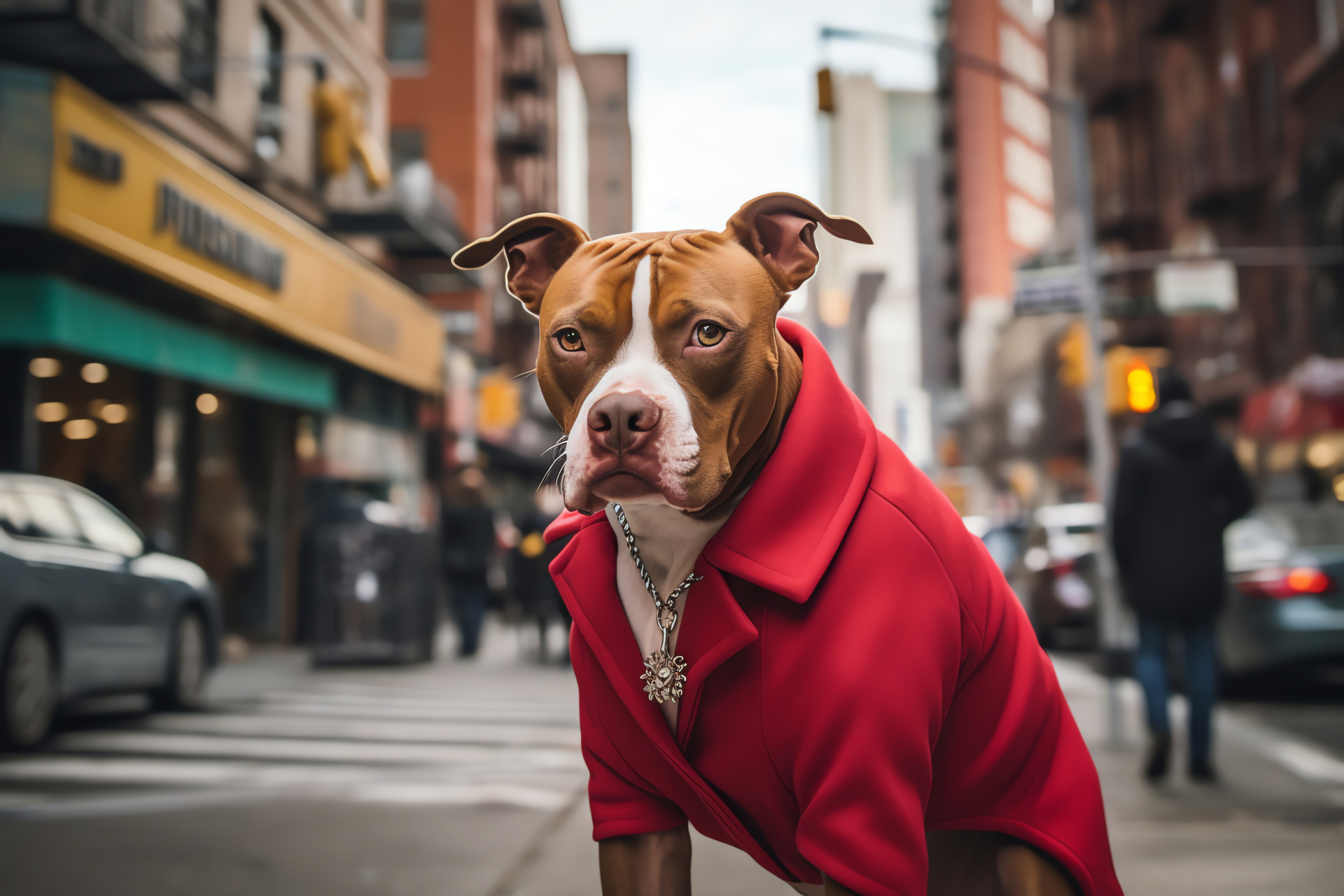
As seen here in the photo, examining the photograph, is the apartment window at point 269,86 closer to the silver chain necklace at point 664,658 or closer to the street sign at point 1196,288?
the street sign at point 1196,288

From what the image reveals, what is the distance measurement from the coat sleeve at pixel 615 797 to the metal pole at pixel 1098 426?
486 centimetres

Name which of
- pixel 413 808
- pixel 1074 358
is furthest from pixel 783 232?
pixel 1074 358

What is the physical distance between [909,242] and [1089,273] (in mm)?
143179

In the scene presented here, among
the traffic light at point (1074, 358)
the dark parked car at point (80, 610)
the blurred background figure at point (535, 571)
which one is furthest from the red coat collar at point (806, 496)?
the traffic light at point (1074, 358)

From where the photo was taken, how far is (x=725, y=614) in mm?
1860

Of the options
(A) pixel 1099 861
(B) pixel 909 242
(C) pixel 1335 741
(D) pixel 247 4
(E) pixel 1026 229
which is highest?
(B) pixel 909 242

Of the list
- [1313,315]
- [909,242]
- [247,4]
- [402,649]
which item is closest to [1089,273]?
[402,649]

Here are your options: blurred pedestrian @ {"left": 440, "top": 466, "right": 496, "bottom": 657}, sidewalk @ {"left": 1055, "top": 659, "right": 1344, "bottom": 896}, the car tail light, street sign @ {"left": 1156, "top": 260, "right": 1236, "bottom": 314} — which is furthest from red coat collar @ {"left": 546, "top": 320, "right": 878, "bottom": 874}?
street sign @ {"left": 1156, "top": 260, "right": 1236, "bottom": 314}

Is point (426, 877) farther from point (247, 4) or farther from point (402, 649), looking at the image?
point (247, 4)

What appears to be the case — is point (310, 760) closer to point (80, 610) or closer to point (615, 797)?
point (80, 610)

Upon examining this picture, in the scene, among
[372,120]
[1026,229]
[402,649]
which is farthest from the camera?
[1026,229]

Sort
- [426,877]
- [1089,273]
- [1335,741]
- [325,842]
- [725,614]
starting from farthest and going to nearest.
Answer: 1. [1089,273]
2. [1335,741]
3. [325,842]
4. [426,877]
5. [725,614]

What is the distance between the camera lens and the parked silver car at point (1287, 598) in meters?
7.93

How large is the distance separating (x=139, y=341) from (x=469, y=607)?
14.5 ft
